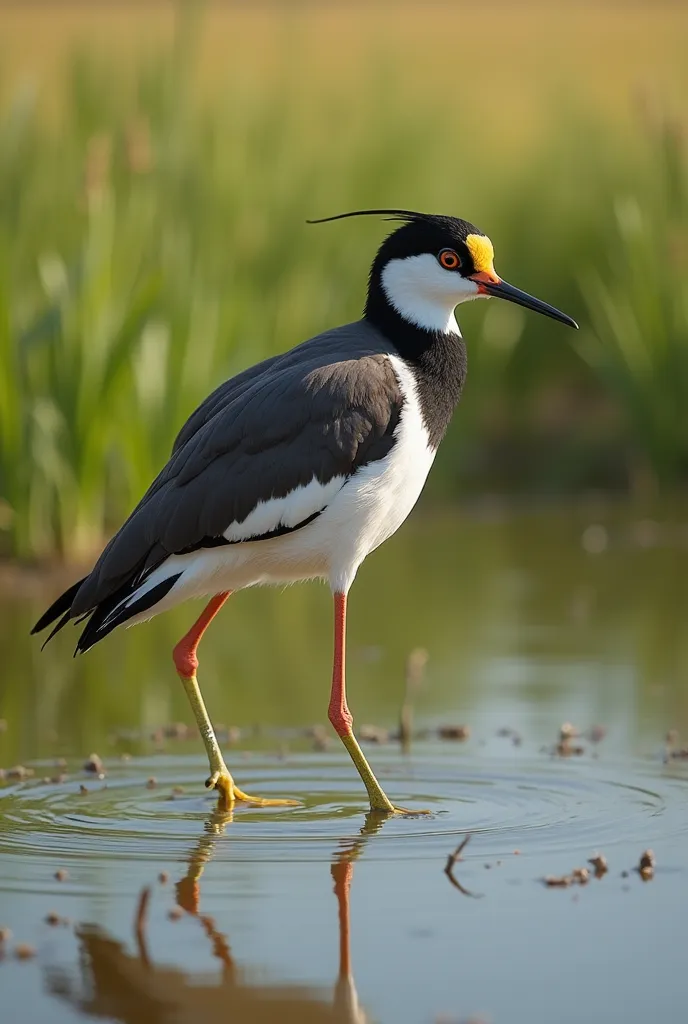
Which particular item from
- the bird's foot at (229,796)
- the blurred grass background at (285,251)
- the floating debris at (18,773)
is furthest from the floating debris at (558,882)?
the blurred grass background at (285,251)

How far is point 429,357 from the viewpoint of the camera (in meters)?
6.14

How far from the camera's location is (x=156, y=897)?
457cm

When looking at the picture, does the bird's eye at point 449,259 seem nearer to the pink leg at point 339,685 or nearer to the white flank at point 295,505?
the white flank at point 295,505

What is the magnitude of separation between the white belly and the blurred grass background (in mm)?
3822

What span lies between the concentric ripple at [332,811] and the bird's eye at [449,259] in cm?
170

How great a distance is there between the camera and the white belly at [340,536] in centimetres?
583

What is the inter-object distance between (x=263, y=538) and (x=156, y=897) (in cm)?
158

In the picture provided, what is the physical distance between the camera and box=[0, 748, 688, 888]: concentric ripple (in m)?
5.06

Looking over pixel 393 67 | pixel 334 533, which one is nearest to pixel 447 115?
pixel 393 67

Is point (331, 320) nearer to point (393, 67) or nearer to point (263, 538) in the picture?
point (393, 67)

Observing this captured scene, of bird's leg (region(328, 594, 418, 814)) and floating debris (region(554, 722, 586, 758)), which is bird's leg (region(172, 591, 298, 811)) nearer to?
bird's leg (region(328, 594, 418, 814))

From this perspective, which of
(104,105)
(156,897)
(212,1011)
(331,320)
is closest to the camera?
(212,1011)

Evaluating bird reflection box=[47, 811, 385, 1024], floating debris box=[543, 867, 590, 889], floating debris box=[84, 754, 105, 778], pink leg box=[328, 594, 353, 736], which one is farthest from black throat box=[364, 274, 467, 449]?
bird reflection box=[47, 811, 385, 1024]

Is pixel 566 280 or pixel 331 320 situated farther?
pixel 566 280
